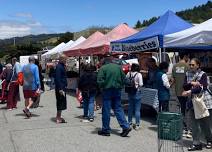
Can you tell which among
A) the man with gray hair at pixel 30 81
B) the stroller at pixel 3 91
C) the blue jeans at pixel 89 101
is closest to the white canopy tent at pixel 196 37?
the blue jeans at pixel 89 101

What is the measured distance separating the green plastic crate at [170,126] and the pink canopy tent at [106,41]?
10632 millimetres

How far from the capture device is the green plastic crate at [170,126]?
6754 mm

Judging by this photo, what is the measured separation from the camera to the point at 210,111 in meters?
8.23

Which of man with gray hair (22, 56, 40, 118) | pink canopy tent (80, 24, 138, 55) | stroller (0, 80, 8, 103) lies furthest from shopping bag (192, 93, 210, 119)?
stroller (0, 80, 8, 103)

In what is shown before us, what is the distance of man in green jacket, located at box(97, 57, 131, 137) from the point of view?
935 centimetres

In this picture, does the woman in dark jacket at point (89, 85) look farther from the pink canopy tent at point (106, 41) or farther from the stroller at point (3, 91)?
the pink canopy tent at point (106, 41)

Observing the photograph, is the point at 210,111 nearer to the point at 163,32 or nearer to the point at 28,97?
the point at 163,32

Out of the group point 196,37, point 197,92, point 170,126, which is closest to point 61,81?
point 196,37

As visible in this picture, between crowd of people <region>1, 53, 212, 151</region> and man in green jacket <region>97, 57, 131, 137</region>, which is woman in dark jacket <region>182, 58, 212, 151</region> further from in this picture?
man in green jacket <region>97, 57, 131, 137</region>

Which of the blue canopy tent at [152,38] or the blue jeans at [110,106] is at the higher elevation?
the blue canopy tent at [152,38]

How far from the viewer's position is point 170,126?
6.78 m

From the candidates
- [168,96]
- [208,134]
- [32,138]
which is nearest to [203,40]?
[168,96]

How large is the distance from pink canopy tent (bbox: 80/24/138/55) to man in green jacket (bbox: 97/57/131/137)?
795cm

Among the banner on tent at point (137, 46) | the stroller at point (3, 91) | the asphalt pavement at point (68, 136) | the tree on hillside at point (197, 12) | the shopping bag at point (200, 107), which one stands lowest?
the asphalt pavement at point (68, 136)
